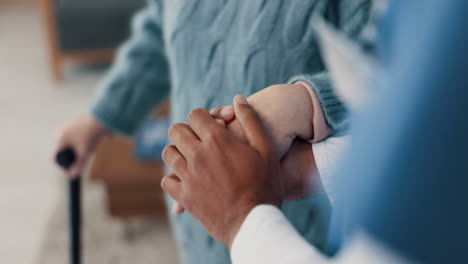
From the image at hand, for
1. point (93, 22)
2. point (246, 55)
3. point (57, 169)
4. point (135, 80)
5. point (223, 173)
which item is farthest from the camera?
point (93, 22)

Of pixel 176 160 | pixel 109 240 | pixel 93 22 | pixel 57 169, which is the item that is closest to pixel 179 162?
pixel 176 160

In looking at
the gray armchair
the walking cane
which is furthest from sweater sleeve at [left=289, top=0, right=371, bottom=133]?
the gray armchair

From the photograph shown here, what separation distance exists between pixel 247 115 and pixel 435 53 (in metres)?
0.20

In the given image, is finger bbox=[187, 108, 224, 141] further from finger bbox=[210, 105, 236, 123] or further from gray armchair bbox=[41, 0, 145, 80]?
gray armchair bbox=[41, 0, 145, 80]

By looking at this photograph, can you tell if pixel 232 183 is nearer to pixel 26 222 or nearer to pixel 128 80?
pixel 128 80

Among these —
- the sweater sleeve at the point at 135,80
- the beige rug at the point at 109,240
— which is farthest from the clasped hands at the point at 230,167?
the beige rug at the point at 109,240

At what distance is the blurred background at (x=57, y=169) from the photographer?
155cm

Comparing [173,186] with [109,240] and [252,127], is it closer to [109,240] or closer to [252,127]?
[252,127]

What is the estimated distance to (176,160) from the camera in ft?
1.29

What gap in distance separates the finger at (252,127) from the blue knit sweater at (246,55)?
0.18 feet

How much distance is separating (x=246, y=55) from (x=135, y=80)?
0.35 meters

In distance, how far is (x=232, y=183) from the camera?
1.15ft

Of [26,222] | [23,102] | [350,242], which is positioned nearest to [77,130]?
[350,242]

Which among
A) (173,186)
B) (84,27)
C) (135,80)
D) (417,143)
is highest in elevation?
(417,143)
